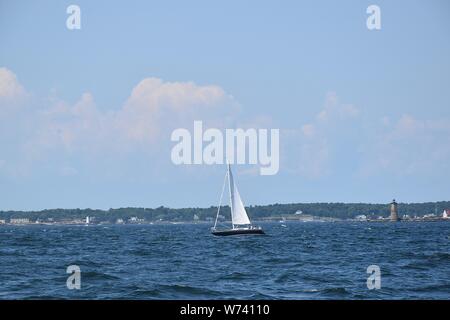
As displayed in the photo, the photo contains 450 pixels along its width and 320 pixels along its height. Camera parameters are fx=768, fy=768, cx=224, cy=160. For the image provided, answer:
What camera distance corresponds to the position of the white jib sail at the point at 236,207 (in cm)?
11560

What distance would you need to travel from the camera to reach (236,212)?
116 m

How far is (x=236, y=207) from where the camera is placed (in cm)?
11644

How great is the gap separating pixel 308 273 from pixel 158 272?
890 centimetres

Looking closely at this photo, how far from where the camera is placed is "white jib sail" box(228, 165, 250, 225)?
379 ft

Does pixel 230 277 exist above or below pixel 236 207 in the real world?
below

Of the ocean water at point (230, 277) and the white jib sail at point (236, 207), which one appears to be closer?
the ocean water at point (230, 277)

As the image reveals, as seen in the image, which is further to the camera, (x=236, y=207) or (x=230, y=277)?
(x=236, y=207)

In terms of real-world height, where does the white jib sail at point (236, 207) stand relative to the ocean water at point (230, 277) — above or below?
above

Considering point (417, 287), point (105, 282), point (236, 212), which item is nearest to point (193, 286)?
point (105, 282)

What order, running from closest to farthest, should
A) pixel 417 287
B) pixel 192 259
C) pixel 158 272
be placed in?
pixel 417 287 < pixel 158 272 < pixel 192 259

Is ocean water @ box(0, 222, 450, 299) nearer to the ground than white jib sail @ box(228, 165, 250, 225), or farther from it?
nearer to the ground

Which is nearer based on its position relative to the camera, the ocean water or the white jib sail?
the ocean water

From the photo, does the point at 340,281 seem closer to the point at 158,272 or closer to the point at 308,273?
the point at 308,273
